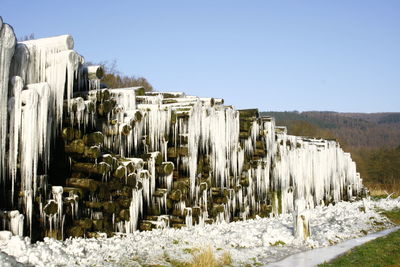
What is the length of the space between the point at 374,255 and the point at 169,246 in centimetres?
415

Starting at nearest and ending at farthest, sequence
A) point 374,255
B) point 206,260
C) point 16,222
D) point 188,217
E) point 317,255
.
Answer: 1. point 206,260
2. point 16,222
3. point 374,255
4. point 317,255
5. point 188,217

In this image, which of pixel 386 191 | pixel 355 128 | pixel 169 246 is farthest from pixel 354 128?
pixel 169 246

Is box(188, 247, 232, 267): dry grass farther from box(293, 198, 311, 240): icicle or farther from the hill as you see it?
the hill

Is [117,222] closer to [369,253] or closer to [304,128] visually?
[369,253]

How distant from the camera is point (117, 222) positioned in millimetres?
10023

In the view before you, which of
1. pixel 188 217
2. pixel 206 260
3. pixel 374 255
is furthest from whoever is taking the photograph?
pixel 188 217

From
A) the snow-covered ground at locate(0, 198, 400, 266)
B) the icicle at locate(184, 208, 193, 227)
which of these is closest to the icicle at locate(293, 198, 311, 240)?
the snow-covered ground at locate(0, 198, 400, 266)

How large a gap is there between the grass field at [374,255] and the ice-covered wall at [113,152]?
4423 mm

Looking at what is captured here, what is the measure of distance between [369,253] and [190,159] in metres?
5.16

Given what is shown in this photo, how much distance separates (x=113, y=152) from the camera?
34.4 ft

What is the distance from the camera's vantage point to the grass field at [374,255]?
840 centimetres

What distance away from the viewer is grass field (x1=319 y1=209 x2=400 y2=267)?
840 cm

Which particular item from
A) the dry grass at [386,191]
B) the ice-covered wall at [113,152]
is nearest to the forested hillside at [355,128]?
the dry grass at [386,191]

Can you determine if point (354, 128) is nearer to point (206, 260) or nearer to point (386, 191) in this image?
point (386, 191)
